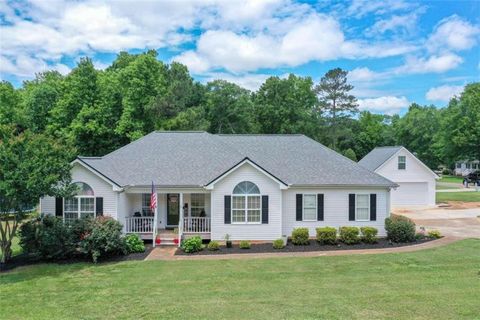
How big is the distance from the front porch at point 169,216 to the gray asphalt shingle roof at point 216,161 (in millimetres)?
1131

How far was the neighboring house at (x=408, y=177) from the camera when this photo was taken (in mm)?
34844

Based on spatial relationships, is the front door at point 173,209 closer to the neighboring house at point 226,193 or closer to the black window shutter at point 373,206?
the neighboring house at point 226,193

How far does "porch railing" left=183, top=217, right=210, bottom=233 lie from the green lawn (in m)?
27.4

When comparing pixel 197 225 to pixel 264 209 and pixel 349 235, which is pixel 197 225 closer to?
pixel 264 209

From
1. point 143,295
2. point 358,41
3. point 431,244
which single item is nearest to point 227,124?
point 358,41

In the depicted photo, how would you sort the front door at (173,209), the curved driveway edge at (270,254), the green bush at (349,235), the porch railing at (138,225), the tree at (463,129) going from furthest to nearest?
the tree at (463,129), the front door at (173,209), the porch railing at (138,225), the green bush at (349,235), the curved driveway edge at (270,254)

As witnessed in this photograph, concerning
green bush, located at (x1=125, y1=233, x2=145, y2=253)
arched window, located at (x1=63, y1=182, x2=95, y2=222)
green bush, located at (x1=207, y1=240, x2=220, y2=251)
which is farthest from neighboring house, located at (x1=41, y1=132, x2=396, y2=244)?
green bush, located at (x1=125, y1=233, x2=145, y2=253)

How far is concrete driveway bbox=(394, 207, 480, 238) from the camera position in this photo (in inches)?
909

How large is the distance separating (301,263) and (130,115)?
28724 millimetres

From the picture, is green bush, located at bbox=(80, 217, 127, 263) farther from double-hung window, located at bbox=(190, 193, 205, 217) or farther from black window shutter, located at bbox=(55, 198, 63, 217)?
double-hung window, located at bbox=(190, 193, 205, 217)

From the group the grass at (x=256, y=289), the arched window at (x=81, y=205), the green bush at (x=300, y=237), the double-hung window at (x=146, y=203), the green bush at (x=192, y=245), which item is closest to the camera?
the grass at (x=256, y=289)

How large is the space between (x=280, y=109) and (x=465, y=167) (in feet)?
155

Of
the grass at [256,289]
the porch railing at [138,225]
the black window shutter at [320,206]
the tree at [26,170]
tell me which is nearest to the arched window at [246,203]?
the black window shutter at [320,206]

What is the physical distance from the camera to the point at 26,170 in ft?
49.4
